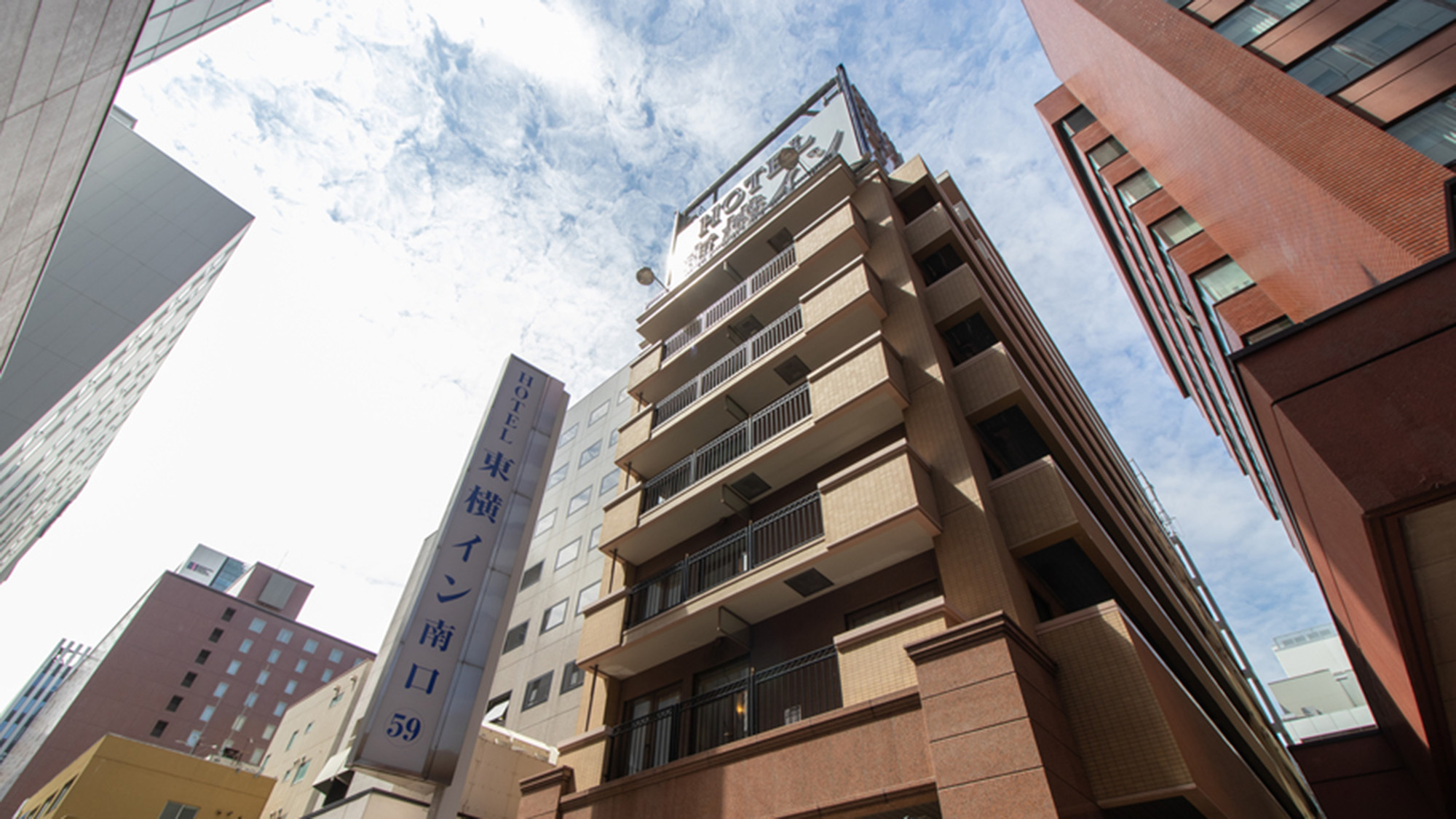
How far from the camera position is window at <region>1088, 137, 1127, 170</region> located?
29.7m

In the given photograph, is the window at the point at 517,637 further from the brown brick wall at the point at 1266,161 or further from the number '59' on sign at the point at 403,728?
the brown brick wall at the point at 1266,161

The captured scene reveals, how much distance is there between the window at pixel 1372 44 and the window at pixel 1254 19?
6.81ft

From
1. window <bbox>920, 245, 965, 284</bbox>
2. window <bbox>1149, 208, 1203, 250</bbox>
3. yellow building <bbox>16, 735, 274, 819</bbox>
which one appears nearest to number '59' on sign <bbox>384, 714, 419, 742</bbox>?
window <bbox>920, 245, 965, 284</bbox>

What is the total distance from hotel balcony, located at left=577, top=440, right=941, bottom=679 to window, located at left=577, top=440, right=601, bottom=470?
54.1 feet

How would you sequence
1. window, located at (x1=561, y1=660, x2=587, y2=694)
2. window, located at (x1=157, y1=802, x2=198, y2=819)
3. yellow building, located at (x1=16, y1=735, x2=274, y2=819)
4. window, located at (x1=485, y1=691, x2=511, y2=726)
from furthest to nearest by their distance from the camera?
window, located at (x1=157, y1=802, x2=198, y2=819), yellow building, located at (x1=16, y1=735, x2=274, y2=819), window, located at (x1=485, y1=691, x2=511, y2=726), window, located at (x1=561, y1=660, x2=587, y2=694)

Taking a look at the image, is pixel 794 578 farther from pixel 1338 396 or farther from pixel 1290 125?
pixel 1290 125

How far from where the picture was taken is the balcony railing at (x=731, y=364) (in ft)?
57.0

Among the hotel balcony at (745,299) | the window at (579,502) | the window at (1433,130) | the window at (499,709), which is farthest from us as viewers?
the window at (579,502)

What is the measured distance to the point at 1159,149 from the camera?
75.6 ft

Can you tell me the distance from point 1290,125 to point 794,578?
16.5 metres

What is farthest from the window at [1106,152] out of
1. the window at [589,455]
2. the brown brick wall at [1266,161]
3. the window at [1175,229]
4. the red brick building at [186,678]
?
the red brick building at [186,678]

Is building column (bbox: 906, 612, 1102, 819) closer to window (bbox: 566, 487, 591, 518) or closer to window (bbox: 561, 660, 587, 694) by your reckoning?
window (bbox: 561, 660, 587, 694)

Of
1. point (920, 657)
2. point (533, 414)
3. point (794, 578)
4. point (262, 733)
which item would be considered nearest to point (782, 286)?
point (533, 414)

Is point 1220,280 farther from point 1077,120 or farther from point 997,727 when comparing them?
point 997,727
